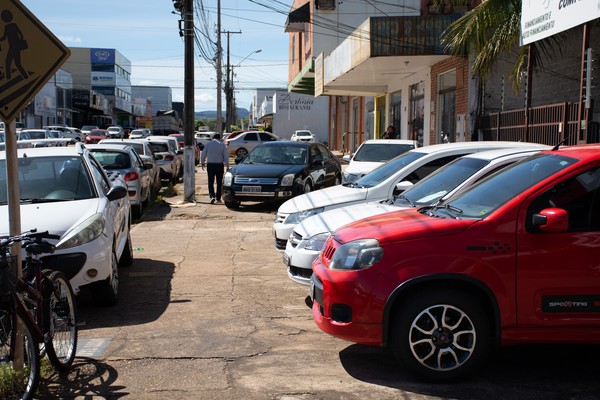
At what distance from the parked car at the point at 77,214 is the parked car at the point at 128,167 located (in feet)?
16.6

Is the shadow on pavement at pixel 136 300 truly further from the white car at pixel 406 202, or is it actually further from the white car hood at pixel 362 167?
the white car hood at pixel 362 167

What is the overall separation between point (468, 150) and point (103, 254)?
15.6ft

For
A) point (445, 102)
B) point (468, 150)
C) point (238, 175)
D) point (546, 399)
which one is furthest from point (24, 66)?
point (445, 102)

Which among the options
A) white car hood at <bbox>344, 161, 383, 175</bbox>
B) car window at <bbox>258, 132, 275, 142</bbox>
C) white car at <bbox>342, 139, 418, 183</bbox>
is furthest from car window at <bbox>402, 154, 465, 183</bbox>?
car window at <bbox>258, 132, 275, 142</bbox>

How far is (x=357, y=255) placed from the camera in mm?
5004

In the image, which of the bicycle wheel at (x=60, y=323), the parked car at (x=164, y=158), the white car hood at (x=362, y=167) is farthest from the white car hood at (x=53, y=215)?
the parked car at (x=164, y=158)

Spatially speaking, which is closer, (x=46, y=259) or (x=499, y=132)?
(x=46, y=259)

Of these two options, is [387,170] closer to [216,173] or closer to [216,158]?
[216,158]

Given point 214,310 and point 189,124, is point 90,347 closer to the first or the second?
point 214,310

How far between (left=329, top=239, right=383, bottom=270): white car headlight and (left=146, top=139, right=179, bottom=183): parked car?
57.0 ft

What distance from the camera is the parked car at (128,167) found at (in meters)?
14.1

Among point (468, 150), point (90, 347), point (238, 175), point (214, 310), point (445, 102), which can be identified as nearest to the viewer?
point (90, 347)

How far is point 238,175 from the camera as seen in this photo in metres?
15.2

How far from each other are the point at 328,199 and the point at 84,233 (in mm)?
3414
